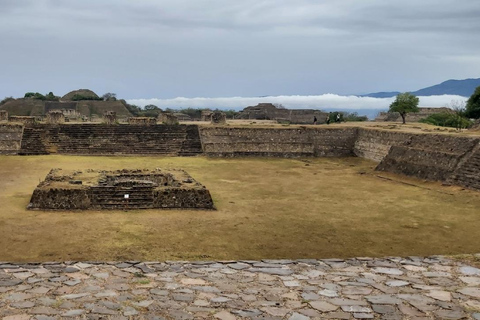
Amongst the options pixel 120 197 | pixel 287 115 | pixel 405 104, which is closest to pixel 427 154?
pixel 120 197

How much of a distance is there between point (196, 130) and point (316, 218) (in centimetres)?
2031

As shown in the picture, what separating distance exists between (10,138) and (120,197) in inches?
681

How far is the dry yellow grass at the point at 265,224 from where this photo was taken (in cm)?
1068

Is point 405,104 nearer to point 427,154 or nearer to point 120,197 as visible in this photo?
point 427,154

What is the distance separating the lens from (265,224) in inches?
519

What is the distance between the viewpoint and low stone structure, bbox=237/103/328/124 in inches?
2124

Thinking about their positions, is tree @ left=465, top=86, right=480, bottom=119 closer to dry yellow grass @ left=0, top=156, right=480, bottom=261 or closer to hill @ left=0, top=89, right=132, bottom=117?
dry yellow grass @ left=0, top=156, right=480, bottom=261

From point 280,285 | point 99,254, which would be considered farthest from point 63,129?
point 280,285

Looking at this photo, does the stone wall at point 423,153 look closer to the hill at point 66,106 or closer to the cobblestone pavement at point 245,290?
the cobblestone pavement at point 245,290

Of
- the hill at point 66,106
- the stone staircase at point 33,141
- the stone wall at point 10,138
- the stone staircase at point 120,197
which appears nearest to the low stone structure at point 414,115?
the hill at point 66,106

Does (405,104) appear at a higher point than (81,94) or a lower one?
lower

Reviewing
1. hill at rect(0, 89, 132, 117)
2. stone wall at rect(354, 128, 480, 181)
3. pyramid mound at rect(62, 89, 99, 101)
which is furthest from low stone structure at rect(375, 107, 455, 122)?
pyramid mound at rect(62, 89, 99, 101)

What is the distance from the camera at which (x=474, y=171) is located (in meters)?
19.8

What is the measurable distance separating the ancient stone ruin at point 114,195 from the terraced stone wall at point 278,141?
1387 centimetres
